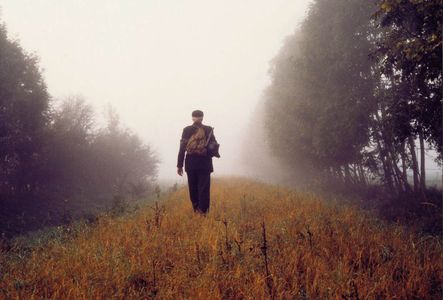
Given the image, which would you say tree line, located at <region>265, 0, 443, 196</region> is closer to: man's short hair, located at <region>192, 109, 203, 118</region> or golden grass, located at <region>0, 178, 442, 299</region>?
man's short hair, located at <region>192, 109, 203, 118</region>

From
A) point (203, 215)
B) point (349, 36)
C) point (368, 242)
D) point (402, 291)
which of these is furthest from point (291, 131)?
point (402, 291)

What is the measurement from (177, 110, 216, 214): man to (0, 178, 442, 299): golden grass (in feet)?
4.54

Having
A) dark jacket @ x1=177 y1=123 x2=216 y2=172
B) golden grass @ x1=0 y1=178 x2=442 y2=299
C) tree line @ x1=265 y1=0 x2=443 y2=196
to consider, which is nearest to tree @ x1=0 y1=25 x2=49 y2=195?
dark jacket @ x1=177 y1=123 x2=216 y2=172

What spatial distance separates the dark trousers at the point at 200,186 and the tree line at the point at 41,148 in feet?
20.5

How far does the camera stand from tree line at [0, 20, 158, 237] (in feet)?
54.0

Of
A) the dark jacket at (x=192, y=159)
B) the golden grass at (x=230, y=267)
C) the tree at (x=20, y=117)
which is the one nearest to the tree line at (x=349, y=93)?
the dark jacket at (x=192, y=159)

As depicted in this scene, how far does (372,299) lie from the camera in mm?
2965

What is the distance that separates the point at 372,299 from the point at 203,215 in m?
4.04

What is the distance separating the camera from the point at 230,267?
374 cm

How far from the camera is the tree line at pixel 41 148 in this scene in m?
16.5

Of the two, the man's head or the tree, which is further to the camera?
the tree

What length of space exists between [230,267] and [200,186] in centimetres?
319

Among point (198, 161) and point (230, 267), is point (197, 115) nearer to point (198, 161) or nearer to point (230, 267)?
point (198, 161)

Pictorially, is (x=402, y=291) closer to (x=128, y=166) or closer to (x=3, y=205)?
(x=3, y=205)
